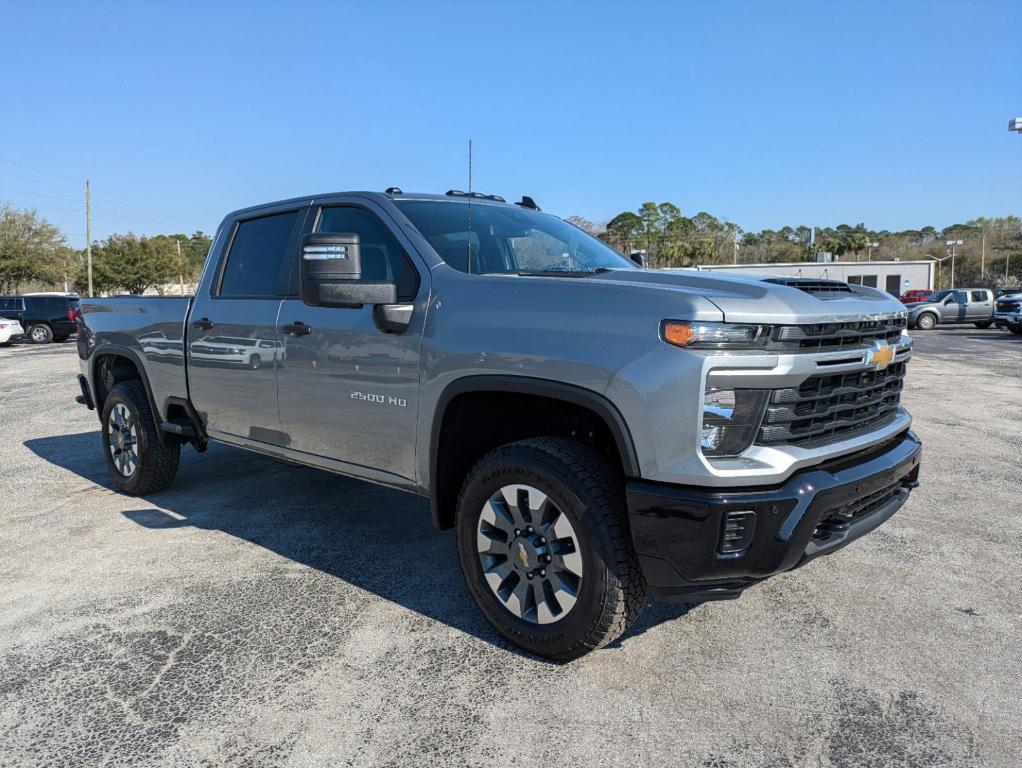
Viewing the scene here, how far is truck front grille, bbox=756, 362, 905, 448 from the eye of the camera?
2.59m

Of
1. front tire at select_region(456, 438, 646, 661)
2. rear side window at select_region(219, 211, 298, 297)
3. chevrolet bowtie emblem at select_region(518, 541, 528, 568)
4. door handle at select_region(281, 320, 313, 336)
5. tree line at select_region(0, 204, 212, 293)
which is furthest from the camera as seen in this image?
tree line at select_region(0, 204, 212, 293)

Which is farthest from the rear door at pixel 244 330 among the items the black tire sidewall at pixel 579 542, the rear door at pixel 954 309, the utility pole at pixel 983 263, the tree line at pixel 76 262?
the utility pole at pixel 983 263

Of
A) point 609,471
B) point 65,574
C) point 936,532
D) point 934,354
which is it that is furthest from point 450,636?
point 934,354

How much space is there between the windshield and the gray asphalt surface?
163 centimetres

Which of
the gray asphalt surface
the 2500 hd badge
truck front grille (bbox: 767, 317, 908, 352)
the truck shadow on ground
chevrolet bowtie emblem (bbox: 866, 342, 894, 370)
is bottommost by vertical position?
the gray asphalt surface

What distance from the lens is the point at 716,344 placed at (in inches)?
99.1

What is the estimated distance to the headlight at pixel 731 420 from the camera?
2.52m

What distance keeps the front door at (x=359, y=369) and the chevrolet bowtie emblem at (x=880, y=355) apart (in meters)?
1.86

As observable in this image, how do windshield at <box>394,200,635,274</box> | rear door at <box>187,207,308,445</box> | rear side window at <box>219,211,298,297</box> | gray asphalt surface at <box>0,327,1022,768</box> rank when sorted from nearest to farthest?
gray asphalt surface at <box>0,327,1022,768</box>, windshield at <box>394,200,635,274</box>, rear door at <box>187,207,308,445</box>, rear side window at <box>219,211,298,297</box>

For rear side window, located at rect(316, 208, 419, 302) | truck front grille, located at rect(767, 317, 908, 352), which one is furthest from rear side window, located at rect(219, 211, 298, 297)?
truck front grille, located at rect(767, 317, 908, 352)

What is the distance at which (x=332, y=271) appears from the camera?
10.3 ft

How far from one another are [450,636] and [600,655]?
0.65 m

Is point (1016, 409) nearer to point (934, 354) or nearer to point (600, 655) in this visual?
point (600, 655)

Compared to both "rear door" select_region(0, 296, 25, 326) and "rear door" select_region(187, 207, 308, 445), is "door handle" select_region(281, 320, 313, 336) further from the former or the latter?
"rear door" select_region(0, 296, 25, 326)
